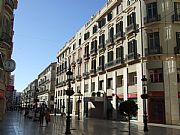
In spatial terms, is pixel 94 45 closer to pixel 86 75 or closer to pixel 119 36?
pixel 86 75

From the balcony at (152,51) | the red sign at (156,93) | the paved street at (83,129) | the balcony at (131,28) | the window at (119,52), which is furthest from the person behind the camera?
the window at (119,52)

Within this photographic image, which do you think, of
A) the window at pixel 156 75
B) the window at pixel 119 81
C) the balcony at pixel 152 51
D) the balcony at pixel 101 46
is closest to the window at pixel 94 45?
the balcony at pixel 101 46

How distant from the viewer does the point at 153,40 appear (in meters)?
29.0

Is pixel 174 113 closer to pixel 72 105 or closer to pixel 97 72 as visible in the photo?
pixel 97 72

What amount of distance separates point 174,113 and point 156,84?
12.1ft

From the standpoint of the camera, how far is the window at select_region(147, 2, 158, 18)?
29.4 m

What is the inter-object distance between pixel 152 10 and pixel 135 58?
20.3 feet

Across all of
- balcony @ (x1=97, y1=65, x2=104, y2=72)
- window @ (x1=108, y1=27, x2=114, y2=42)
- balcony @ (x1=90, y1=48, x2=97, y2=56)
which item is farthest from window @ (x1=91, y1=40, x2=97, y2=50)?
window @ (x1=108, y1=27, x2=114, y2=42)

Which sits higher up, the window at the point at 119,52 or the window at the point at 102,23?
the window at the point at 102,23

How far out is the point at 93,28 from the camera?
152 feet

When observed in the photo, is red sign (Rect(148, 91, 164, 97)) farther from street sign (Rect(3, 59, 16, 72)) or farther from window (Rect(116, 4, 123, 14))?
street sign (Rect(3, 59, 16, 72))

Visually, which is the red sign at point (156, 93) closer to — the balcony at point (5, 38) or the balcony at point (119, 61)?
the balcony at point (119, 61)

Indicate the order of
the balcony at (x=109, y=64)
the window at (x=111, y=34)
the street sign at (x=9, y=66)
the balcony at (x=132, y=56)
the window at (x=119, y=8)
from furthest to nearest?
1. the window at (x=111, y=34)
2. the balcony at (x=109, y=64)
3. the window at (x=119, y=8)
4. the balcony at (x=132, y=56)
5. the street sign at (x=9, y=66)

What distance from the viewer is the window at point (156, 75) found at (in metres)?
28.0
